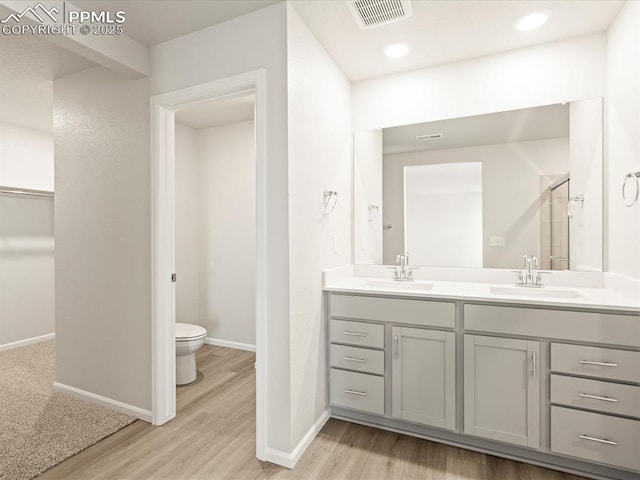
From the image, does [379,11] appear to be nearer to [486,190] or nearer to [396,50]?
[396,50]

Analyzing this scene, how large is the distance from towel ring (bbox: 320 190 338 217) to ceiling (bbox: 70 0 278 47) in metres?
1.12

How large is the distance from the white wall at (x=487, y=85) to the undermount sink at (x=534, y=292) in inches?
48.0

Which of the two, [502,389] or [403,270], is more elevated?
[403,270]

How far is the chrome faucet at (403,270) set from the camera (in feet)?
8.65

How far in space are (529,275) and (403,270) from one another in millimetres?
833

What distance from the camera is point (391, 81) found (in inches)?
106

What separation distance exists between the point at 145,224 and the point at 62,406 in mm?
1468

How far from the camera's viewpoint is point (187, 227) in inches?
155

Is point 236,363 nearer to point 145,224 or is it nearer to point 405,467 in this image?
point 145,224

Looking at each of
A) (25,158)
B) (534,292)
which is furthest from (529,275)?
(25,158)

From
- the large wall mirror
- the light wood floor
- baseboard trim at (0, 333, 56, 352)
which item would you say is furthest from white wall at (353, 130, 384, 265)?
baseboard trim at (0, 333, 56, 352)

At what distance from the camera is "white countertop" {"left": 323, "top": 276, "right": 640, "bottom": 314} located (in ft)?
5.72

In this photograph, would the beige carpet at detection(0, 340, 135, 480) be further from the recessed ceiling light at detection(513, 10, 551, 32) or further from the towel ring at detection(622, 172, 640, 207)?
the recessed ceiling light at detection(513, 10, 551, 32)

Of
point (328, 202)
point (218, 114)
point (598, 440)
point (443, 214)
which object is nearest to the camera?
point (598, 440)
